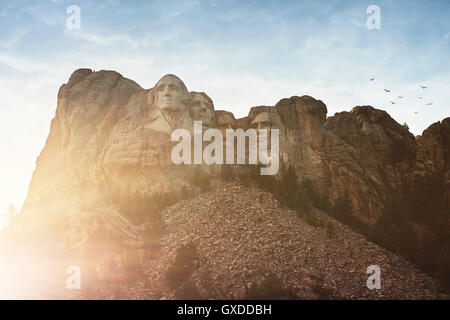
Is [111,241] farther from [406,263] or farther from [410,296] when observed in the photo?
[406,263]

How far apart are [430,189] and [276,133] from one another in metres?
14.6

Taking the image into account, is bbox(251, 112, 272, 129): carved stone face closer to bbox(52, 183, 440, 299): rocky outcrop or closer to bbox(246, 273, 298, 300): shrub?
bbox(52, 183, 440, 299): rocky outcrop

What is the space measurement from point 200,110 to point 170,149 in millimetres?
5606

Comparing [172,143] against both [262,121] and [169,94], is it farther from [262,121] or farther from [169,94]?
[262,121]

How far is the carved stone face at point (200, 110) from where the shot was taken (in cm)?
3812

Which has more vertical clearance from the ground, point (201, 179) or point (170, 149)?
point (170, 149)

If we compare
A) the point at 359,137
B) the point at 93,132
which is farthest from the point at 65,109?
the point at 359,137

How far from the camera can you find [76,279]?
2333 cm

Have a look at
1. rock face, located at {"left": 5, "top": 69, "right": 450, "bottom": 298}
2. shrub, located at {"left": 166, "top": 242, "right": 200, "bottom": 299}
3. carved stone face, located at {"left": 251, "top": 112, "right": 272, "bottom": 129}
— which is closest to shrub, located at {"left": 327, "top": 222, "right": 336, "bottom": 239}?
rock face, located at {"left": 5, "top": 69, "right": 450, "bottom": 298}

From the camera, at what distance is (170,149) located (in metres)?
35.2

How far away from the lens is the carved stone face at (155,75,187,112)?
3622 centimetres

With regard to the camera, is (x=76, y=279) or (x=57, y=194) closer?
(x=76, y=279)

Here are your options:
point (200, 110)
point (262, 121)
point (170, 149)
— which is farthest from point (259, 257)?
point (200, 110)

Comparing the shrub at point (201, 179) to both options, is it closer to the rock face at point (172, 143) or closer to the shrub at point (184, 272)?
the rock face at point (172, 143)
